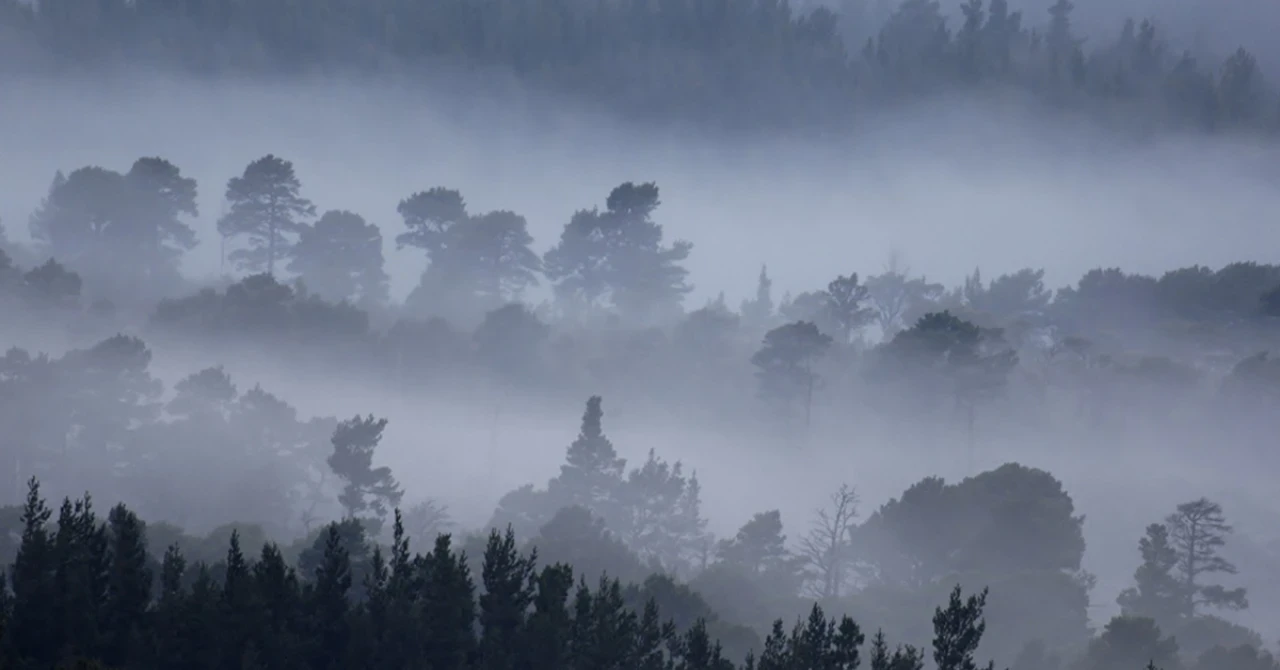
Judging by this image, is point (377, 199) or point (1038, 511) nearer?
point (1038, 511)

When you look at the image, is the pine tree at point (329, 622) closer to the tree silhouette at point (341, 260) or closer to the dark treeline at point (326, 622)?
the dark treeline at point (326, 622)

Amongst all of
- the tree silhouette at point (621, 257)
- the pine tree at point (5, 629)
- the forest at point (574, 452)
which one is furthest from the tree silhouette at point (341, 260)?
the pine tree at point (5, 629)

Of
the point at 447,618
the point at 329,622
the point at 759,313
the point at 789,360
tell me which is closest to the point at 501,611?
the point at 447,618

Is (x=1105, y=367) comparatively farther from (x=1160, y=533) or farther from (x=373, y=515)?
(x=373, y=515)

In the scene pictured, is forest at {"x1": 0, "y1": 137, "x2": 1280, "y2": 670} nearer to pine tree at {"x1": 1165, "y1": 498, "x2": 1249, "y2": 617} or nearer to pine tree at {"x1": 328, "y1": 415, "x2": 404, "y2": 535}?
pine tree at {"x1": 328, "y1": 415, "x2": 404, "y2": 535}

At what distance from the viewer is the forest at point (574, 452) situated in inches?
1577

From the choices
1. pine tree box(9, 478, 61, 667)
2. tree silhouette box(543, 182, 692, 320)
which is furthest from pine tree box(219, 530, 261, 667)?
tree silhouette box(543, 182, 692, 320)

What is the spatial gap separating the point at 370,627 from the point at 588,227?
3140 inches

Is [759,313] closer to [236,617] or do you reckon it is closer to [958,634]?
[958,634]

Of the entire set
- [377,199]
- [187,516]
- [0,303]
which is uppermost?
[377,199]

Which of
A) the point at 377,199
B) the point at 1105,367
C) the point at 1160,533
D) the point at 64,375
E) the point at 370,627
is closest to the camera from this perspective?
the point at 370,627

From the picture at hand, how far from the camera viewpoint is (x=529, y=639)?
40.5m

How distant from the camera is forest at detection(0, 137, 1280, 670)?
1577 inches

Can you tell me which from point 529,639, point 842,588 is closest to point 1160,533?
point 842,588
